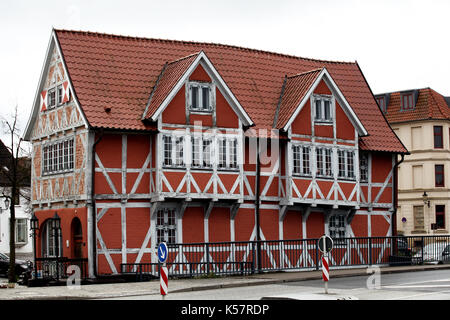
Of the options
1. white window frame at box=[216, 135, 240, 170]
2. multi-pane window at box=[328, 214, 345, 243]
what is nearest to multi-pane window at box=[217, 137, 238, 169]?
white window frame at box=[216, 135, 240, 170]

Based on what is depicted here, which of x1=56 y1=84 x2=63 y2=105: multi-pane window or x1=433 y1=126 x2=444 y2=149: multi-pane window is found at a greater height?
x1=433 y1=126 x2=444 y2=149: multi-pane window

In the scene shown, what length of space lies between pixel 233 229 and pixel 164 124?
5.84 metres

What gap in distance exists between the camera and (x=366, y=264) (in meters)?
38.4

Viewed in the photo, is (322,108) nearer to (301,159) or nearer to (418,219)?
(301,159)

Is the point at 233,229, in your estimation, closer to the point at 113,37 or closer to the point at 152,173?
the point at 152,173

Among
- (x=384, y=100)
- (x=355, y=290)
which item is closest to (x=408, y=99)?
(x=384, y=100)

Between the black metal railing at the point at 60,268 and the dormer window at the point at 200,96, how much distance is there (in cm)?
781

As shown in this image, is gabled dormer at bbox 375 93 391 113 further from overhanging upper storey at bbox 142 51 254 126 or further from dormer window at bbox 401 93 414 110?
overhanging upper storey at bbox 142 51 254 126

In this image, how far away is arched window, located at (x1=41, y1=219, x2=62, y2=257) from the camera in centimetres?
3522

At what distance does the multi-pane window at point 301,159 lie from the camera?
37.4 meters

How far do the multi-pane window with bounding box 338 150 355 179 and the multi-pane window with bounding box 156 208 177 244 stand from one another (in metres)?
8.90

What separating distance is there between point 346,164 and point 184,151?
29.8ft

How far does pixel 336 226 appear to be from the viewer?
40062mm
